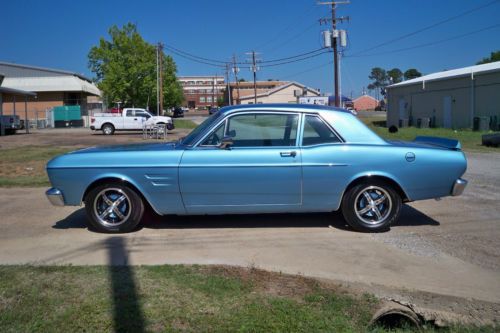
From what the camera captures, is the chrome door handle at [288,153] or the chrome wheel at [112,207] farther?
the chrome wheel at [112,207]

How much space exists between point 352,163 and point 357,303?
2296 millimetres

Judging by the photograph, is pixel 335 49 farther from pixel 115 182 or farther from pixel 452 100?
pixel 115 182

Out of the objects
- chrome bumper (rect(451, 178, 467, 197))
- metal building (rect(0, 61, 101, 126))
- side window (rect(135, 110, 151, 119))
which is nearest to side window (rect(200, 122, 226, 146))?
chrome bumper (rect(451, 178, 467, 197))

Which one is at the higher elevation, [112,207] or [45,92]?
[45,92]

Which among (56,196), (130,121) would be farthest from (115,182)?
(130,121)

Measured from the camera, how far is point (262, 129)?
619 cm

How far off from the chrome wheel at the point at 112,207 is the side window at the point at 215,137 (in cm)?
112

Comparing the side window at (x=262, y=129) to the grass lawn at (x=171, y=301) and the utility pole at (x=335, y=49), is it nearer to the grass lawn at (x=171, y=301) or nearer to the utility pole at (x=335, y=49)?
the grass lawn at (x=171, y=301)

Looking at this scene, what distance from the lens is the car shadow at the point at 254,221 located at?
21.0 feet

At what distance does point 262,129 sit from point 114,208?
195 cm

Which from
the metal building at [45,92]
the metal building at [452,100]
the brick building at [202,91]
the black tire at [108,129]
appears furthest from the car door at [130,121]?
the brick building at [202,91]

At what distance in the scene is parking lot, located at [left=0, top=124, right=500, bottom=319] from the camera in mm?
4574

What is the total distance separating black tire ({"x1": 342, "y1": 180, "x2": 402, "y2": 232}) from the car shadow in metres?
0.22

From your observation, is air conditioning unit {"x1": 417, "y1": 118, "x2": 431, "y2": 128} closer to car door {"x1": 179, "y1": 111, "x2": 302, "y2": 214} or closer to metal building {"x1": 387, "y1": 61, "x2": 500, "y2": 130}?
metal building {"x1": 387, "y1": 61, "x2": 500, "y2": 130}
